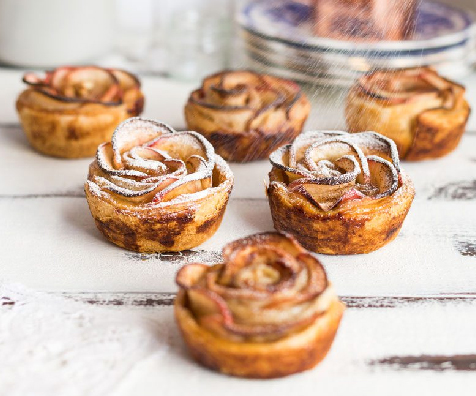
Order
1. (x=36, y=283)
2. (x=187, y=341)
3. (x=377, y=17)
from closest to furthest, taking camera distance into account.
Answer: (x=187, y=341), (x=36, y=283), (x=377, y=17)

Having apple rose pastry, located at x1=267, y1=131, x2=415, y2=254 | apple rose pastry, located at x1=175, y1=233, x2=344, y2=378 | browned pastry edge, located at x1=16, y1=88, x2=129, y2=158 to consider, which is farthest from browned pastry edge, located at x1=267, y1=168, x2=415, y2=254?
A: browned pastry edge, located at x1=16, y1=88, x2=129, y2=158

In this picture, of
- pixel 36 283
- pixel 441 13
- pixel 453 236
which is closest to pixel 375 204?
pixel 453 236

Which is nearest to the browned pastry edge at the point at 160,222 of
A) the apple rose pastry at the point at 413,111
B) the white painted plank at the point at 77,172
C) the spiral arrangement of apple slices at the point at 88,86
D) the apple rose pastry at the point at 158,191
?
the apple rose pastry at the point at 158,191

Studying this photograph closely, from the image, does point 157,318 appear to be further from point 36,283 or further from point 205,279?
point 36,283

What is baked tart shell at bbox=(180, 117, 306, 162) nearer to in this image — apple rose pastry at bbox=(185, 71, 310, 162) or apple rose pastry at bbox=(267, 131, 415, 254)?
apple rose pastry at bbox=(185, 71, 310, 162)

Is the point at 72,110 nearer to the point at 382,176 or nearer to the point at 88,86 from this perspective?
the point at 88,86

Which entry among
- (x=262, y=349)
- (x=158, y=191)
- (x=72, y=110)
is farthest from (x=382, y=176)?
(x=72, y=110)
